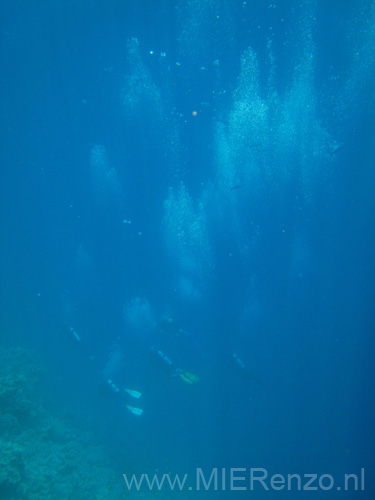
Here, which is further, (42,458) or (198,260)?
(198,260)

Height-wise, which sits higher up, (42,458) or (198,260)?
(198,260)

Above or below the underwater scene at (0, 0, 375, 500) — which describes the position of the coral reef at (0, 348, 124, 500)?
below

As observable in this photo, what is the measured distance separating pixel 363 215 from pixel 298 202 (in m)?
4.69

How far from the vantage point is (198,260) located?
21.2 metres

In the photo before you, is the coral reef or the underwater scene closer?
the coral reef

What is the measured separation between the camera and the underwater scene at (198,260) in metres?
10.9

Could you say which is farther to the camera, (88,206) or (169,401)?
(88,206)

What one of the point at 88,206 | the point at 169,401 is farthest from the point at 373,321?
the point at 88,206

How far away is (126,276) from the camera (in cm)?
2456

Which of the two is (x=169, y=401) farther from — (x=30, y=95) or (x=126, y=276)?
(x=30, y=95)

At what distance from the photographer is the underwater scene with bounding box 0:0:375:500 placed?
10883mm

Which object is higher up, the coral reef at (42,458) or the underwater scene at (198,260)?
the underwater scene at (198,260)

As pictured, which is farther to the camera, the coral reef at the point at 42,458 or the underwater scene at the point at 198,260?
the underwater scene at the point at 198,260

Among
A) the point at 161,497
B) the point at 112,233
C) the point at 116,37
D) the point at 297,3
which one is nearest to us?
the point at 161,497
